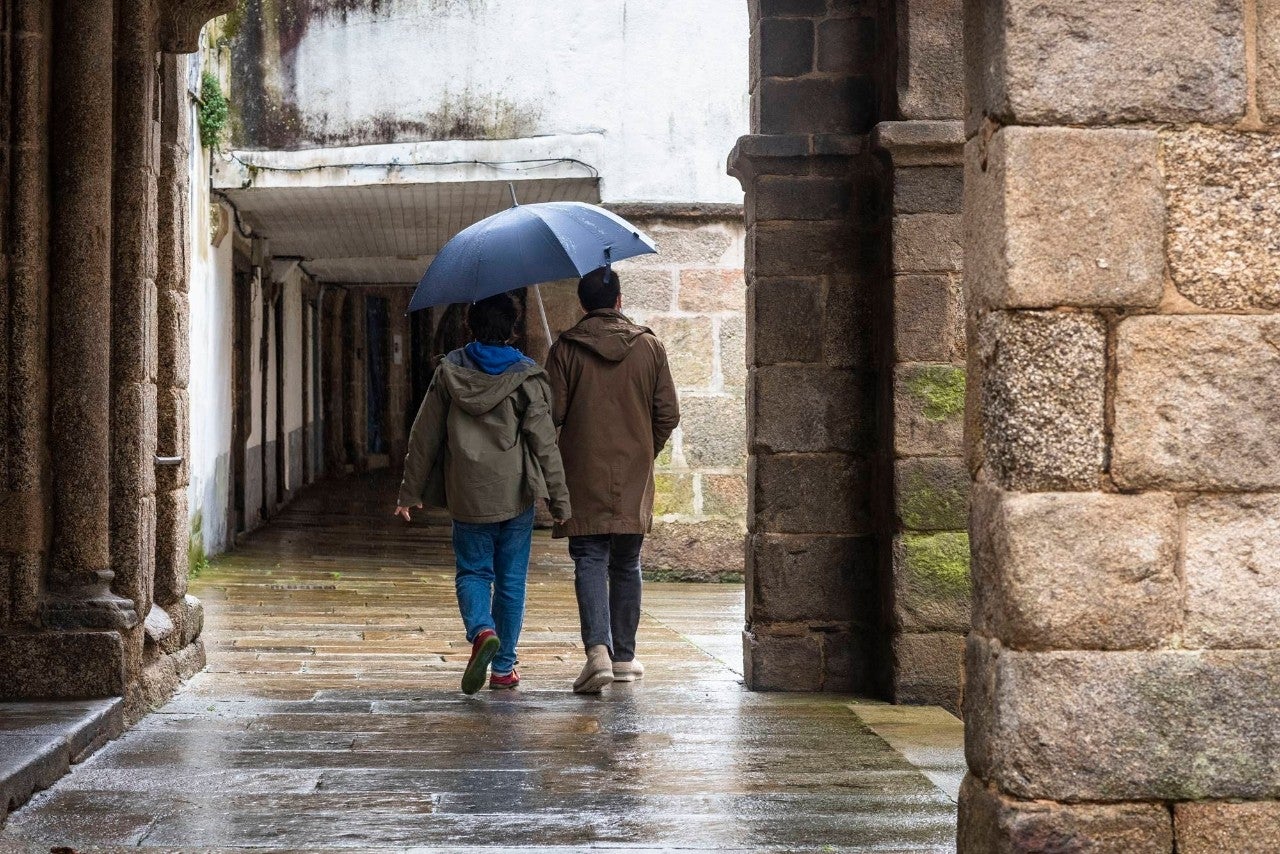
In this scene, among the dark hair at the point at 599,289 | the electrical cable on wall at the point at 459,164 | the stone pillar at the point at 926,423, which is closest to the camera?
the stone pillar at the point at 926,423

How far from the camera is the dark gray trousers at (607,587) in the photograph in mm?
6602

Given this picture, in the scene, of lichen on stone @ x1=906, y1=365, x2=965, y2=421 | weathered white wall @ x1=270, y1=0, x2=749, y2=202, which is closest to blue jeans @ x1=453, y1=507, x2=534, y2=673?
lichen on stone @ x1=906, y1=365, x2=965, y2=421

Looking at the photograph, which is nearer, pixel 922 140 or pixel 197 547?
pixel 922 140

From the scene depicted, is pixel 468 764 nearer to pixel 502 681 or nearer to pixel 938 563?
pixel 502 681

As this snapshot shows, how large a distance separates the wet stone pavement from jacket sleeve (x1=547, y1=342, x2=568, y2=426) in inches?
42.4

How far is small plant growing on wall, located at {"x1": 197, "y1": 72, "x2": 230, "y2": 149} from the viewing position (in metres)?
12.1

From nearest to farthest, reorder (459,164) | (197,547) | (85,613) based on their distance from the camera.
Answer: (85,613), (197,547), (459,164)

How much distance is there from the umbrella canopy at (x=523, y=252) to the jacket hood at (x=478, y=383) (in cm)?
26

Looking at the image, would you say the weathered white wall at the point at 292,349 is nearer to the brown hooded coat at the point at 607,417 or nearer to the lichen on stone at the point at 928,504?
the brown hooded coat at the point at 607,417

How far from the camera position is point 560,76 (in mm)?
12484

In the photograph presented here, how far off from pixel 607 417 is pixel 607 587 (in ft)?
2.35

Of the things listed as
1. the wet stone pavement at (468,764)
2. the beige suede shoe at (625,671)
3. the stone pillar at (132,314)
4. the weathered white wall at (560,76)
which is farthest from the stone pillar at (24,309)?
the weathered white wall at (560,76)

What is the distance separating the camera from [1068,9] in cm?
326

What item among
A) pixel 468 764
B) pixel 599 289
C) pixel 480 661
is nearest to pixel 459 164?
pixel 599 289
